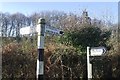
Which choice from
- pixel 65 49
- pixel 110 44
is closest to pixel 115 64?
pixel 110 44

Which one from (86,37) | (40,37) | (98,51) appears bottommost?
(98,51)

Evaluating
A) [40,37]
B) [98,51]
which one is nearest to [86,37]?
[98,51]

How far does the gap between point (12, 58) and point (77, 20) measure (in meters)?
4.93

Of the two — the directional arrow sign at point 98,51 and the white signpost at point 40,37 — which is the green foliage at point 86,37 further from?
the white signpost at point 40,37

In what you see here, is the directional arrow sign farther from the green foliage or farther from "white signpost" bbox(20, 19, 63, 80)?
the green foliage

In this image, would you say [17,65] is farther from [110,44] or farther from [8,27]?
[8,27]

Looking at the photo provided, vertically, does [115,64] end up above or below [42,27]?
below

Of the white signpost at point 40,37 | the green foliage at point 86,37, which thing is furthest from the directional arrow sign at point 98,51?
the green foliage at point 86,37

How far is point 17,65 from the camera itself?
9.99m

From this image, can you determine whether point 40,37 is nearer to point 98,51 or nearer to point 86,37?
point 98,51

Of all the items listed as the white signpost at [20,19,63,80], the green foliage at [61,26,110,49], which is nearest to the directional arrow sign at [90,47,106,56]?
the white signpost at [20,19,63,80]

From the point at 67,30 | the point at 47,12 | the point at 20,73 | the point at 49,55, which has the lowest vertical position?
the point at 20,73

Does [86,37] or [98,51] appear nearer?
[98,51]

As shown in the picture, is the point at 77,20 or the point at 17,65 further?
the point at 77,20
